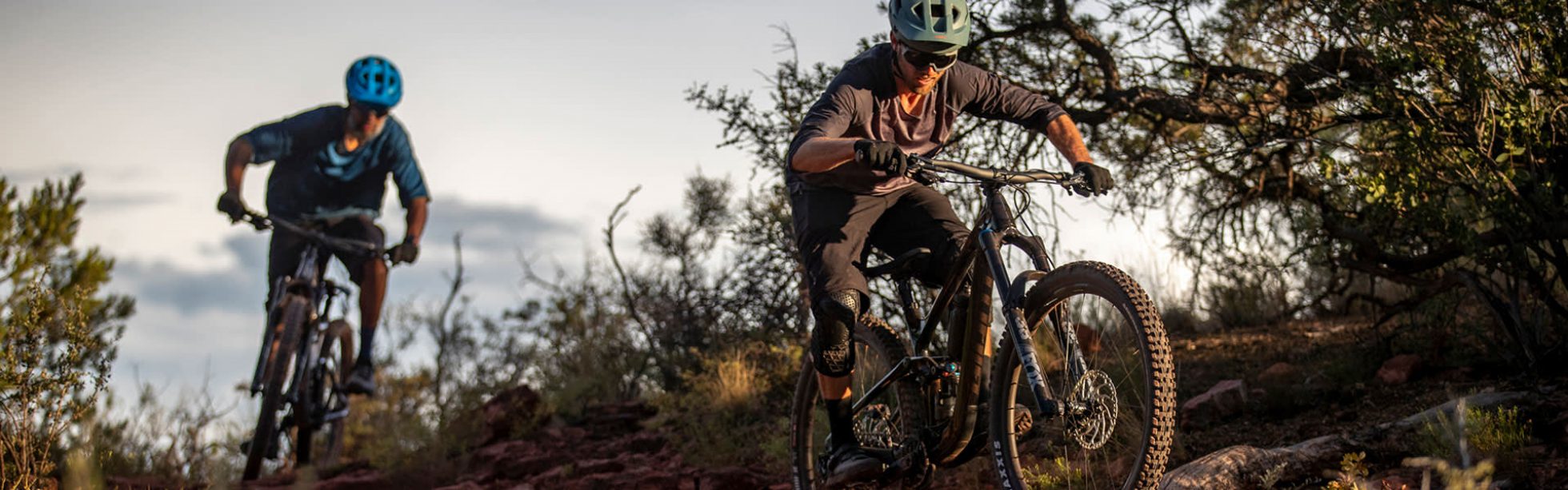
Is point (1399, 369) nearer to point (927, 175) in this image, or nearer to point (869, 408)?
point (869, 408)

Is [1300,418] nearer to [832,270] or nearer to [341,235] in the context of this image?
[832,270]

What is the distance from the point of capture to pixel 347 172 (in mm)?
7879

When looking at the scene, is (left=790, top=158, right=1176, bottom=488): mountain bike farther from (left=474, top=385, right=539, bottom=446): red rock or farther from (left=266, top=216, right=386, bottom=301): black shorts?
(left=474, top=385, right=539, bottom=446): red rock

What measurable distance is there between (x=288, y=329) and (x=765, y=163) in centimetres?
337

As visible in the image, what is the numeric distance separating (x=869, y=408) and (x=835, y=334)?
0.34 meters

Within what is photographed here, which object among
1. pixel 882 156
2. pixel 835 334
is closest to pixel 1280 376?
pixel 835 334

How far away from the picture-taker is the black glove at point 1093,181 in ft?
12.6

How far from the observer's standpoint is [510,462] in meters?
7.95

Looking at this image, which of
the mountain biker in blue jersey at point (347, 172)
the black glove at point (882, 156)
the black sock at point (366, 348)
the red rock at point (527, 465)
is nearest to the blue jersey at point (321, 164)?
the mountain biker in blue jersey at point (347, 172)

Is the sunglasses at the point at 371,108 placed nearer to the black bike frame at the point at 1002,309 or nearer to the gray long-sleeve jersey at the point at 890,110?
the gray long-sleeve jersey at the point at 890,110

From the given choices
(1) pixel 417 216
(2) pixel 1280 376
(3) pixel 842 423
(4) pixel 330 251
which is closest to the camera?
(3) pixel 842 423

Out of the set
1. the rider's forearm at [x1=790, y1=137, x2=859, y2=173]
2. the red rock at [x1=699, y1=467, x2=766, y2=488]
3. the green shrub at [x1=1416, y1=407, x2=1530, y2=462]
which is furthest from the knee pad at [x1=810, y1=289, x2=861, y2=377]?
the green shrub at [x1=1416, y1=407, x2=1530, y2=462]

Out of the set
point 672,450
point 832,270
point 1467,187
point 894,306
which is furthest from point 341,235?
point 1467,187

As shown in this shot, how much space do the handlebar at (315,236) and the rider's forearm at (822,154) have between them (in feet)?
14.1
